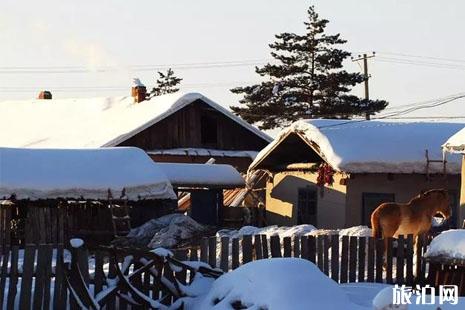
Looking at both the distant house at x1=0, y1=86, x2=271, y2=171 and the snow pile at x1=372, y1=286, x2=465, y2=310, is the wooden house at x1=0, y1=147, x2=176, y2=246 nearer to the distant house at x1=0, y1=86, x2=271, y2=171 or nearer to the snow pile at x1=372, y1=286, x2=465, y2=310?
the distant house at x1=0, y1=86, x2=271, y2=171

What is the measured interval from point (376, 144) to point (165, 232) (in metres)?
6.56

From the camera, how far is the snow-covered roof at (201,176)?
30859 mm

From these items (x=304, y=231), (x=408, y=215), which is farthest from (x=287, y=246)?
(x=304, y=231)

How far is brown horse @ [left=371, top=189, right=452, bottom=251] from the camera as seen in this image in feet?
60.5

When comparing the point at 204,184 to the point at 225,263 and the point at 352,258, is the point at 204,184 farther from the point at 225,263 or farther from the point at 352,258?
the point at 225,263

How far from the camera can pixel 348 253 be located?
14641 millimetres

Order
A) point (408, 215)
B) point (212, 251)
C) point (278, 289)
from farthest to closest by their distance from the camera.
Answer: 1. point (408, 215)
2. point (212, 251)
3. point (278, 289)

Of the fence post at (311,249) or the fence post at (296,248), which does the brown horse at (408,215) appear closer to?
the fence post at (311,249)

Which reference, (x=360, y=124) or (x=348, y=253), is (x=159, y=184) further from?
(x=348, y=253)

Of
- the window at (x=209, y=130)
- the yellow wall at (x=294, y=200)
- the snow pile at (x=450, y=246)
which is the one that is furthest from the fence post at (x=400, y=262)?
the window at (x=209, y=130)

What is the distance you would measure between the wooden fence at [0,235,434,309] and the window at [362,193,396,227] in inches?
421

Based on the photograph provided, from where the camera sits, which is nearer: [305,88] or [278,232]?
[278,232]

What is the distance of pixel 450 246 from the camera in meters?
12.6

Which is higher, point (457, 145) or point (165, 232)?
point (457, 145)
